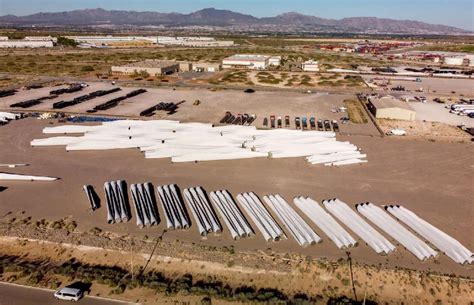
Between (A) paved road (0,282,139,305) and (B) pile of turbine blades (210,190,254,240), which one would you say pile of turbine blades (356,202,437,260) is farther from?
(A) paved road (0,282,139,305)

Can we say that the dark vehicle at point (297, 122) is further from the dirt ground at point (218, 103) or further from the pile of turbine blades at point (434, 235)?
the pile of turbine blades at point (434, 235)

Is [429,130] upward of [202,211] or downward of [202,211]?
upward

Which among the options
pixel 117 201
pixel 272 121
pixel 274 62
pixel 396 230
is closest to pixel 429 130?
pixel 272 121

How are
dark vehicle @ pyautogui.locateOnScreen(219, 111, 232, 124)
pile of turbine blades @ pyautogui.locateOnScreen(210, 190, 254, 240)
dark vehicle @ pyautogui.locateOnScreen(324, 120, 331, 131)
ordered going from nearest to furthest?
pile of turbine blades @ pyautogui.locateOnScreen(210, 190, 254, 240), dark vehicle @ pyautogui.locateOnScreen(324, 120, 331, 131), dark vehicle @ pyautogui.locateOnScreen(219, 111, 232, 124)

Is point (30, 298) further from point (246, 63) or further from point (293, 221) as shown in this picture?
point (246, 63)

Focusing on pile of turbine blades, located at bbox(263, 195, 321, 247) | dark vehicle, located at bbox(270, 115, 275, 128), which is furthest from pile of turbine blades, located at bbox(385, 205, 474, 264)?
dark vehicle, located at bbox(270, 115, 275, 128)

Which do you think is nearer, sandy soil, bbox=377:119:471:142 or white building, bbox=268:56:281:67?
sandy soil, bbox=377:119:471:142
